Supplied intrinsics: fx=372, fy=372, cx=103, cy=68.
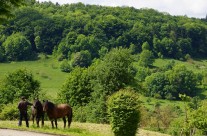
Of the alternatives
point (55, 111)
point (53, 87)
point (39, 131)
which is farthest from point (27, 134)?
point (53, 87)

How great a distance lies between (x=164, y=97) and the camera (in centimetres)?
19562

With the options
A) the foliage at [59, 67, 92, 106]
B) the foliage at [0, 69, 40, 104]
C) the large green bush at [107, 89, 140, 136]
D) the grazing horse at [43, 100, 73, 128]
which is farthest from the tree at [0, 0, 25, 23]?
the foliage at [59, 67, 92, 106]

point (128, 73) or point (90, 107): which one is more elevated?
point (128, 73)

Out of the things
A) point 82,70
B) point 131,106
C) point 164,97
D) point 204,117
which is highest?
point 131,106

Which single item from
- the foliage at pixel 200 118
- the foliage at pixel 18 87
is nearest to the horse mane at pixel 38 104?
the foliage at pixel 18 87

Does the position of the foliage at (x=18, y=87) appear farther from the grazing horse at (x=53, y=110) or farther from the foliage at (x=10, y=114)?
the grazing horse at (x=53, y=110)

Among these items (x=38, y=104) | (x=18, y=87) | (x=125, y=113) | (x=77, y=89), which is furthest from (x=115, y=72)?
(x=125, y=113)

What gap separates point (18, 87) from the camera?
205 feet

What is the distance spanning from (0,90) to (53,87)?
104921 millimetres

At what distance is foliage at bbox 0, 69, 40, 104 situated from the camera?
60456 mm

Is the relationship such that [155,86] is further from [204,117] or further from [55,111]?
[55,111]

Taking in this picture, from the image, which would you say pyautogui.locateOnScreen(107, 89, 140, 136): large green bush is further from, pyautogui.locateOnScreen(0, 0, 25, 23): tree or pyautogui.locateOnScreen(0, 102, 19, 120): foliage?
pyautogui.locateOnScreen(0, 102, 19, 120): foliage

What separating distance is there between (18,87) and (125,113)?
40166 millimetres

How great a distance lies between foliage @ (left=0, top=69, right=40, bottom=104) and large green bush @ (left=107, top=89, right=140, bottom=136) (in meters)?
34.5
